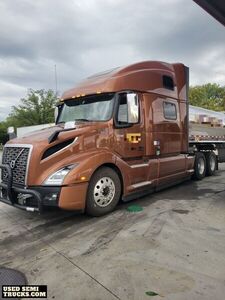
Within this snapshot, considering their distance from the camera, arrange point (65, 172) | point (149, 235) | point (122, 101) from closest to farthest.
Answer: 1. point (149, 235)
2. point (65, 172)
3. point (122, 101)

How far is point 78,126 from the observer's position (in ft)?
19.4

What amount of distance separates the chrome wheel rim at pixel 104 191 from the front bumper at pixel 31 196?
3.01 ft

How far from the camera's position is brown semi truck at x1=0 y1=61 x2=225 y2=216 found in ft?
17.1

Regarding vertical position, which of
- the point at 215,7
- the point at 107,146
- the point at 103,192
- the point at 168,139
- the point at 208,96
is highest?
the point at 208,96

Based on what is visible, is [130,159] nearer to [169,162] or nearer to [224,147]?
[169,162]

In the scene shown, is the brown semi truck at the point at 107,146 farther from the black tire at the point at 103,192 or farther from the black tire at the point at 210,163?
the black tire at the point at 210,163

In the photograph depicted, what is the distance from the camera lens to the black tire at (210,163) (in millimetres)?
10562

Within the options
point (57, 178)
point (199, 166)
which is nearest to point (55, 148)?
point (57, 178)

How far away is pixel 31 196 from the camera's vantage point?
202 inches

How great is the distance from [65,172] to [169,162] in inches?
139

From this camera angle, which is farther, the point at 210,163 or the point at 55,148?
the point at 210,163

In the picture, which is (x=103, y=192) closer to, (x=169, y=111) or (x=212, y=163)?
(x=169, y=111)

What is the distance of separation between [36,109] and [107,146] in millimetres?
43966

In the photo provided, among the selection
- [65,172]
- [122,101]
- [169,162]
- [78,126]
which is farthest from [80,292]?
[169,162]
